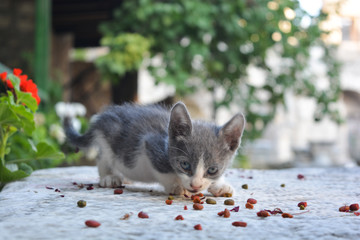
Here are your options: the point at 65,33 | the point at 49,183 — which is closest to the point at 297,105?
the point at 65,33

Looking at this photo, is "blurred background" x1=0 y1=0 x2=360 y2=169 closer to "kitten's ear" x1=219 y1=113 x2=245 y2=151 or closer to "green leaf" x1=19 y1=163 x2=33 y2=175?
"green leaf" x1=19 y1=163 x2=33 y2=175

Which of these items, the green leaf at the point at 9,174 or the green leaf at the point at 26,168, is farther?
the green leaf at the point at 26,168

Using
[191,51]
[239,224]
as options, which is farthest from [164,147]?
[191,51]

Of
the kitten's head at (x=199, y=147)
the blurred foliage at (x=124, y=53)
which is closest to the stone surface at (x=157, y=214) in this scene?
the kitten's head at (x=199, y=147)

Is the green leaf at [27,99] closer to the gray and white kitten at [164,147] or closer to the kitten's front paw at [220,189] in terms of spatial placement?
the gray and white kitten at [164,147]

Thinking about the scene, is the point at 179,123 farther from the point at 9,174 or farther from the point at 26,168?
the point at 26,168
